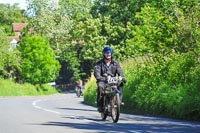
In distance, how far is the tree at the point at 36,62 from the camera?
7356cm

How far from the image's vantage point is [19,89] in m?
64.6

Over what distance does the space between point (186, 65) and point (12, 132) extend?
941 centimetres

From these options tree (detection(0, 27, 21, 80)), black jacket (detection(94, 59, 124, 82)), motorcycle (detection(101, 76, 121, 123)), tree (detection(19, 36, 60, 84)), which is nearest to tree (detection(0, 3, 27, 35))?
tree (detection(0, 27, 21, 80))

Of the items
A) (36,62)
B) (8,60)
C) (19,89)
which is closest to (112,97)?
(19,89)

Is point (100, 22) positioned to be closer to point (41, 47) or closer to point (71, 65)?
point (41, 47)

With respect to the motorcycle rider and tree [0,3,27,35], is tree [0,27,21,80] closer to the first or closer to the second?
the motorcycle rider

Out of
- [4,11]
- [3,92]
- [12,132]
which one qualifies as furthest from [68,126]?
[4,11]

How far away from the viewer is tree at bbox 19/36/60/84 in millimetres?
73562

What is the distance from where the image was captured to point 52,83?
80312mm

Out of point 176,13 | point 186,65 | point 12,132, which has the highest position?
point 176,13

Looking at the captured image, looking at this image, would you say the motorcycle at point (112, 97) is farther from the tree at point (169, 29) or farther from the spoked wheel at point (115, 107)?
the tree at point (169, 29)

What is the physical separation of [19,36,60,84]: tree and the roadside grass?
168cm

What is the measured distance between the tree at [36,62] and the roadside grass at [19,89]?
1685 mm

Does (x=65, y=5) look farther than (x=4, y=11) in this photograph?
No
